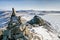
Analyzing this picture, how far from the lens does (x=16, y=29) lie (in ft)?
74.5

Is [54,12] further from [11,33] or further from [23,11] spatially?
[11,33]

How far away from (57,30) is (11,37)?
1531cm

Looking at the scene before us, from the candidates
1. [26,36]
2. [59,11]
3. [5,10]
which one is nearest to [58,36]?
[26,36]

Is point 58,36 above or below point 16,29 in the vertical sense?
below

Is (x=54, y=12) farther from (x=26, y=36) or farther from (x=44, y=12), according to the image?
(x=26, y=36)

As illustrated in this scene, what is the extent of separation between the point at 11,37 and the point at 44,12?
43.4 meters

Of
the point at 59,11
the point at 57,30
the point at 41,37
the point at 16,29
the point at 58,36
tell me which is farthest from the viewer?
the point at 59,11

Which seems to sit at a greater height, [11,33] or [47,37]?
[11,33]

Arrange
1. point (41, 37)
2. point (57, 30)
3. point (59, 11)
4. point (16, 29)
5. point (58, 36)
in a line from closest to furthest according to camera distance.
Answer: point (16, 29), point (41, 37), point (58, 36), point (57, 30), point (59, 11)

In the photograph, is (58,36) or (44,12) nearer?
(58,36)

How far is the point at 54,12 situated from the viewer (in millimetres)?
66125

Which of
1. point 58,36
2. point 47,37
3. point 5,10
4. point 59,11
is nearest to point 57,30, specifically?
point 58,36

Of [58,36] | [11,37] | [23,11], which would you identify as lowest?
[23,11]

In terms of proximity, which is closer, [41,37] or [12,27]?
[12,27]
